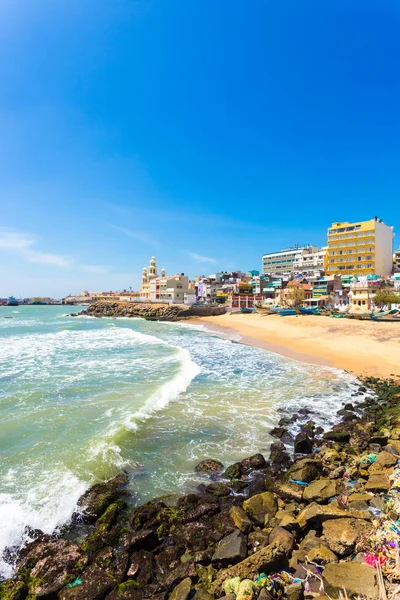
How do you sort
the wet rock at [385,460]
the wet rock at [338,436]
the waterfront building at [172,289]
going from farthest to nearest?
the waterfront building at [172,289]
the wet rock at [338,436]
the wet rock at [385,460]

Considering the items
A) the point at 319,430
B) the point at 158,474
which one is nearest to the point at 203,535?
the point at 158,474

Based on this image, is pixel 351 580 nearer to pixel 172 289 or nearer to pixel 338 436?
pixel 338 436

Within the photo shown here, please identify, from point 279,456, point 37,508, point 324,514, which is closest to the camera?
point 324,514

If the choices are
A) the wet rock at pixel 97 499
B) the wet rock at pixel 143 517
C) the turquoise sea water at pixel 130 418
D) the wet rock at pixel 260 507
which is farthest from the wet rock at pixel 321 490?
the wet rock at pixel 97 499

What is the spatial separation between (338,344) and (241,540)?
86.3 ft

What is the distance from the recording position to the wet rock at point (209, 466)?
9.09 m

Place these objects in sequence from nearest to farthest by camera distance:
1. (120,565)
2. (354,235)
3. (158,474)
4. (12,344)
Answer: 1. (120,565)
2. (158,474)
3. (12,344)
4. (354,235)

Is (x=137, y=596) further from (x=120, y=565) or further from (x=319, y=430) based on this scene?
(x=319, y=430)

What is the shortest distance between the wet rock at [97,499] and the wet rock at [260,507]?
3.38 m

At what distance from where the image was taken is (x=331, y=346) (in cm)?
2866

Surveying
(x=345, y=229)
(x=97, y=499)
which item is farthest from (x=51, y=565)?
(x=345, y=229)

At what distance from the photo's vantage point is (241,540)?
5895mm

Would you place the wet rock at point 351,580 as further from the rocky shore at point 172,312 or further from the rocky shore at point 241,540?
the rocky shore at point 172,312

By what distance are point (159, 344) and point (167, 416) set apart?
20.3m
